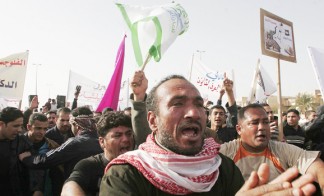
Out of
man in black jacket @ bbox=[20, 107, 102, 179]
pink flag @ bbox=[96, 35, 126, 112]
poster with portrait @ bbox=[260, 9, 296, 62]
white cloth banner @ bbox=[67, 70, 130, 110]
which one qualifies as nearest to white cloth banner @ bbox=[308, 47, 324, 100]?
poster with portrait @ bbox=[260, 9, 296, 62]

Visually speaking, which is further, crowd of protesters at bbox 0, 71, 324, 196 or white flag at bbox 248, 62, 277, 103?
white flag at bbox 248, 62, 277, 103

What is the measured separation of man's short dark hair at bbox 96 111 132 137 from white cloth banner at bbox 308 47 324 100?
9.61 ft

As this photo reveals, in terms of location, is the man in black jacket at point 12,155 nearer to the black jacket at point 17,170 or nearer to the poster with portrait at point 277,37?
the black jacket at point 17,170

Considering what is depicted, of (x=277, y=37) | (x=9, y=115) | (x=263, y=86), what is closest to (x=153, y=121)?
(x=9, y=115)

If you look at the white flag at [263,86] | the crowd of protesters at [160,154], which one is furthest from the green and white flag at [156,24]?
the white flag at [263,86]

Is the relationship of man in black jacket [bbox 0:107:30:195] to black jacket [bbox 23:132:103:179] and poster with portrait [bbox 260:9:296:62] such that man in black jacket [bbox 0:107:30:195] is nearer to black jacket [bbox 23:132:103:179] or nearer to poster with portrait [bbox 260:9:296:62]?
black jacket [bbox 23:132:103:179]

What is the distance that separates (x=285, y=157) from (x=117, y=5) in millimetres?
2733

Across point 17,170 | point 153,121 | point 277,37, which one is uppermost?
point 277,37

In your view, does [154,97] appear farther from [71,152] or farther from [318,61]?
[318,61]

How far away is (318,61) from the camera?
477 cm

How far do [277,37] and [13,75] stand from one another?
5.99 metres

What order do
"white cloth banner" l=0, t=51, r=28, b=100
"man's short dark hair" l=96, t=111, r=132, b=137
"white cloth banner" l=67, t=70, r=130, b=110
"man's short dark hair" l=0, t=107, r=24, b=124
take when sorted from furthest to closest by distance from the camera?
"white cloth banner" l=67, t=70, r=130, b=110
"white cloth banner" l=0, t=51, r=28, b=100
"man's short dark hair" l=0, t=107, r=24, b=124
"man's short dark hair" l=96, t=111, r=132, b=137

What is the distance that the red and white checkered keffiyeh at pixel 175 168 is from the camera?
163 centimetres

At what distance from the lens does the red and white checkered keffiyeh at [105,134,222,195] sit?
1.63m
